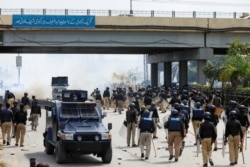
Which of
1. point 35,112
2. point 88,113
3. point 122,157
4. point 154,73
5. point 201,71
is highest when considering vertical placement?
point 201,71

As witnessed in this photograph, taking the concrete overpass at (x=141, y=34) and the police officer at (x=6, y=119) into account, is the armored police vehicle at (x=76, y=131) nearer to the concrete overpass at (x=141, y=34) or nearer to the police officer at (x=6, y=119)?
the police officer at (x=6, y=119)

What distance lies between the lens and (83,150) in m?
19.1

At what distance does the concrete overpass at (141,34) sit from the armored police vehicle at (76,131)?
1371 inches

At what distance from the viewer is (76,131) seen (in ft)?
63.2

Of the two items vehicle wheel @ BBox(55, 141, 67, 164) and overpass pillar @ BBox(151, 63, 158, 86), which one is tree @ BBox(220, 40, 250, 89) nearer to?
vehicle wheel @ BBox(55, 141, 67, 164)

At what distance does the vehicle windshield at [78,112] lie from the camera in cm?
2036

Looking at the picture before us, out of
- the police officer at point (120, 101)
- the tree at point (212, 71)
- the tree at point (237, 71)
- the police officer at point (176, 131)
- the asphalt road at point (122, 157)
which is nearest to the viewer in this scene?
the asphalt road at point (122, 157)

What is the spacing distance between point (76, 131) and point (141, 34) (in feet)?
130

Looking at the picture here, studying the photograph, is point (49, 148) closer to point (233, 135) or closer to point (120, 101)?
point (233, 135)

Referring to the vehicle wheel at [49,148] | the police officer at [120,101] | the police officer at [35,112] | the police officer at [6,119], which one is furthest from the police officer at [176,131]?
the police officer at [120,101]

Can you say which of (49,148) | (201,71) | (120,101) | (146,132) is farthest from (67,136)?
(201,71)

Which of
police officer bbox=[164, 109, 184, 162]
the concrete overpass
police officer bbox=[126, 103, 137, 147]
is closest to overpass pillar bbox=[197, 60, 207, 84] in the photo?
the concrete overpass

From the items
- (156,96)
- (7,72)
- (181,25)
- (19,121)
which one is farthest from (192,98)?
(7,72)

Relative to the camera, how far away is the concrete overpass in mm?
56188
